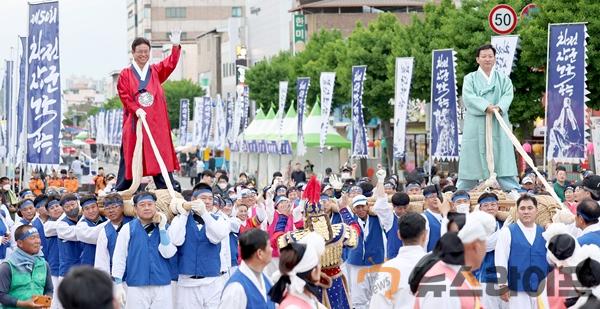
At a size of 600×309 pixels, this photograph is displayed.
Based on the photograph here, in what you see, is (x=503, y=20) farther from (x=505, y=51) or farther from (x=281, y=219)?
(x=281, y=219)

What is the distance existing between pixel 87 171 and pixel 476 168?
37.0 meters

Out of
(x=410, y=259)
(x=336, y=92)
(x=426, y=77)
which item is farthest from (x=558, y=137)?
(x=336, y=92)

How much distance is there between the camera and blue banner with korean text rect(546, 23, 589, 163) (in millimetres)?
19719

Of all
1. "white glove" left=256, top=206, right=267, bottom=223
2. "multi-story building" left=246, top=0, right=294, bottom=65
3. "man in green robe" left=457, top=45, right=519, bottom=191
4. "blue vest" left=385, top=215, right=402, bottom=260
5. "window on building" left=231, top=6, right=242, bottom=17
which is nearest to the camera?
"blue vest" left=385, top=215, right=402, bottom=260

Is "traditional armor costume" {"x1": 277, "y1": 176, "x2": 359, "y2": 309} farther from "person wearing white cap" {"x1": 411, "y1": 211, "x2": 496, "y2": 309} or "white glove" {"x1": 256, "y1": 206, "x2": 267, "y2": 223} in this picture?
"white glove" {"x1": 256, "y1": 206, "x2": 267, "y2": 223}

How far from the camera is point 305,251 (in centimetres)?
779

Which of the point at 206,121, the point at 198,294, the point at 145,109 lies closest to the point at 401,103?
the point at 145,109

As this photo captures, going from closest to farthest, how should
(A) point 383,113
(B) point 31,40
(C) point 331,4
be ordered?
1. (B) point 31,40
2. (A) point 383,113
3. (C) point 331,4

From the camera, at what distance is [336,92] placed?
165 ft

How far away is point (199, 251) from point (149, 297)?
78 centimetres

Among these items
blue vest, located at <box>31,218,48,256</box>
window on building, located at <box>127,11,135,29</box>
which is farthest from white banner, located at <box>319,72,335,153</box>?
window on building, located at <box>127,11,135,29</box>

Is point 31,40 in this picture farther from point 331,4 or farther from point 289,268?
point 331,4

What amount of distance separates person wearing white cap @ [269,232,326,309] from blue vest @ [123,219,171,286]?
444cm

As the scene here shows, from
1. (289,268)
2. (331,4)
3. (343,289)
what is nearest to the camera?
(289,268)
